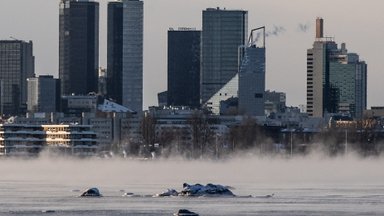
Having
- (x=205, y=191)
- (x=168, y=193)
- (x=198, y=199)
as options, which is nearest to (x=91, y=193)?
(x=168, y=193)

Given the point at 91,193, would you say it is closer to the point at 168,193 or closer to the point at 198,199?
the point at 168,193

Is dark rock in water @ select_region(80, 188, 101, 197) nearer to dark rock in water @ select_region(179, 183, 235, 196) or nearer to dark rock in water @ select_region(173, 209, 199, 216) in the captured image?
dark rock in water @ select_region(179, 183, 235, 196)

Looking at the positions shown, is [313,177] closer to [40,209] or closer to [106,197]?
[106,197]

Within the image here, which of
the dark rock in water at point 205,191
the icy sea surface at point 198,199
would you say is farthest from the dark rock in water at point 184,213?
the dark rock in water at point 205,191

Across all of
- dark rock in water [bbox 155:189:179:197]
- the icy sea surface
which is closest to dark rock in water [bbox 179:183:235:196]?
dark rock in water [bbox 155:189:179:197]

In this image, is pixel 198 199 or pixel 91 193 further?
pixel 91 193

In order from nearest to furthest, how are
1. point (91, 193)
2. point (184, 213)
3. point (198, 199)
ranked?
point (184, 213)
point (198, 199)
point (91, 193)

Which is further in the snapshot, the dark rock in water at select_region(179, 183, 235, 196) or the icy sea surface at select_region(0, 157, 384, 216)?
the dark rock in water at select_region(179, 183, 235, 196)

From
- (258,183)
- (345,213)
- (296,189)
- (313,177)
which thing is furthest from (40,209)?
(313,177)

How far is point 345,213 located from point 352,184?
4543 centimetres

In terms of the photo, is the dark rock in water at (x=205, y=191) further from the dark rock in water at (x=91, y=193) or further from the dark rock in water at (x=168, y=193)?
the dark rock in water at (x=91, y=193)

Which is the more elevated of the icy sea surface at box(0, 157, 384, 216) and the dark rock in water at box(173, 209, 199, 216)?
the dark rock in water at box(173, 209, 199, 216)

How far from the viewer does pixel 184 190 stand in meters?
122

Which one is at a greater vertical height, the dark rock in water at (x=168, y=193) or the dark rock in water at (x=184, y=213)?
the dark rock in water at (x=184, y=213)
